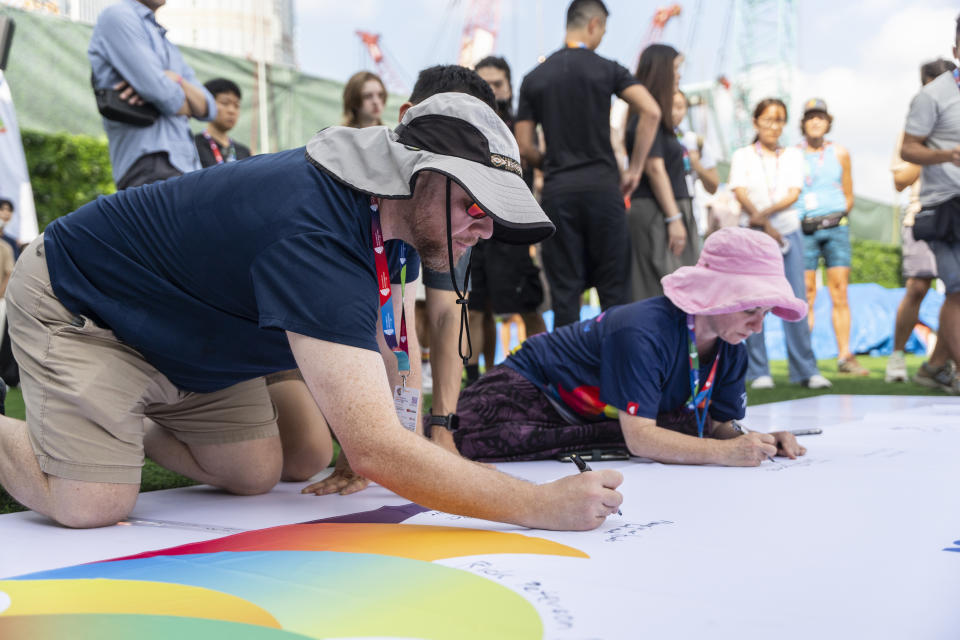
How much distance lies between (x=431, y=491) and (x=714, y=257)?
4.31 feet

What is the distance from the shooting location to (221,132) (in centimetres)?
440

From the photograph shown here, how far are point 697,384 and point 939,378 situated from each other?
3106 mm

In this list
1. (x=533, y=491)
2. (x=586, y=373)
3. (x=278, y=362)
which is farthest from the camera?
(x=586, y=373)

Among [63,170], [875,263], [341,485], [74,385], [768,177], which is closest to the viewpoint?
[74,385]

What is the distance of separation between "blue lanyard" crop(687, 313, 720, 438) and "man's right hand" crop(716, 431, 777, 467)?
149 millimetres

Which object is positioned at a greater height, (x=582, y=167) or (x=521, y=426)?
(x=582, y=167)

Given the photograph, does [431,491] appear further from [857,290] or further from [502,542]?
[857,290]

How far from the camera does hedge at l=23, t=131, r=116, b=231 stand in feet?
19.8

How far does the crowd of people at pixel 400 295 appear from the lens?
1.41 meters

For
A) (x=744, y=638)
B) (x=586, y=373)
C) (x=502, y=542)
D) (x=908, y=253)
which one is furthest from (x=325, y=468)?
(x=908, y=253)

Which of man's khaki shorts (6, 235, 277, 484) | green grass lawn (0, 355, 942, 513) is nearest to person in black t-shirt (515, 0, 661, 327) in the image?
green grass lawn (0, 355, 942, 513)

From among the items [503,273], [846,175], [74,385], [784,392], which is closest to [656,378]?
[74,385]

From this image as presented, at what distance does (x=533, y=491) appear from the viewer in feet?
4.84

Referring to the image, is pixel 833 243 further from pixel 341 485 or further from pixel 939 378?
pixel 341 485
